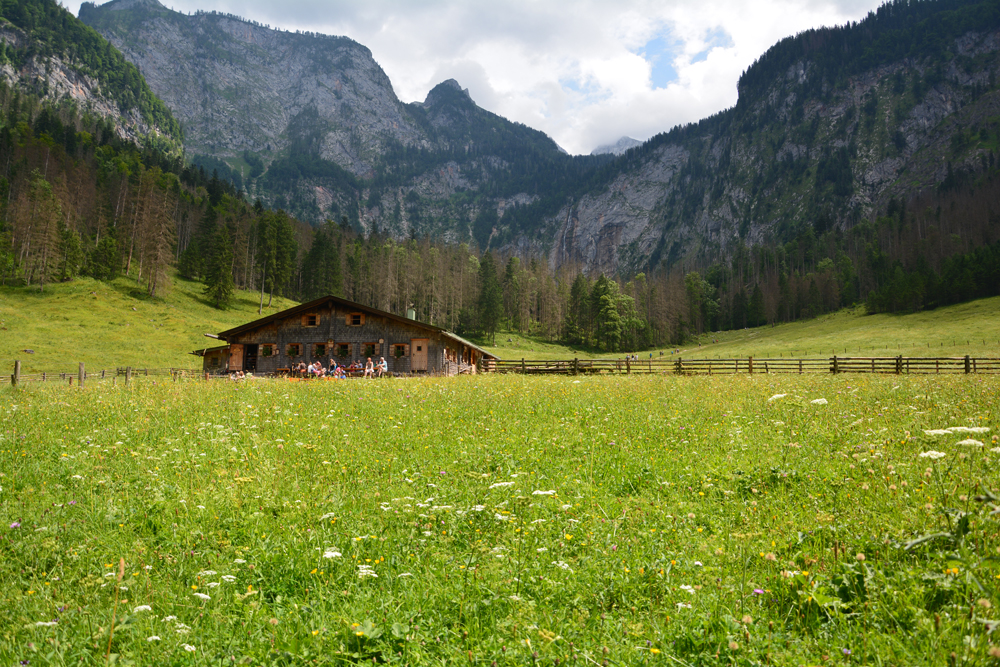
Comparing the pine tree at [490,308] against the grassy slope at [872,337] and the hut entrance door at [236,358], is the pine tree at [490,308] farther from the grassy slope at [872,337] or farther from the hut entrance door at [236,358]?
the hut entrance door at [236,358]

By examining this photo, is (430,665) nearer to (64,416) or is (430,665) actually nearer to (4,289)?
(64,416)

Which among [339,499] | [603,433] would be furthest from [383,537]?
[603,433]

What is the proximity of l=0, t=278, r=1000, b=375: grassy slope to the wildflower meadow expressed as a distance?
49805mm

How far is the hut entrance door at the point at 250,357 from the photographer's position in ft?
131

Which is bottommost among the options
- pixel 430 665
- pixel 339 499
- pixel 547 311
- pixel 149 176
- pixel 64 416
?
pixel 430 665

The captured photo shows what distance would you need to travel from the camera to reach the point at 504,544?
5.45 metres

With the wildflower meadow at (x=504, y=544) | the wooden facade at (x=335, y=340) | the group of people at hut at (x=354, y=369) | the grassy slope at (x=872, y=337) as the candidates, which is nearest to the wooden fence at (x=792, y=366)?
the wooden facade at (x=335, y=340)

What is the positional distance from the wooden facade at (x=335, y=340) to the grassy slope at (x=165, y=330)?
59.3 feet

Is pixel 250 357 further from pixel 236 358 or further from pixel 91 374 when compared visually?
pixel 91 374

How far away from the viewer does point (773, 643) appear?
3.62 m

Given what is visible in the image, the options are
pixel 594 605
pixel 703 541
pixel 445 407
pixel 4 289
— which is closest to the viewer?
pixel 594 605

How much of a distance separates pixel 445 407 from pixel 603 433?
17.0 ft

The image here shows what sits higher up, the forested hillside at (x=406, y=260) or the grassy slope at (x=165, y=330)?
the forested hillside at (x=406, y=260)

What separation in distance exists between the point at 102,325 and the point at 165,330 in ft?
20.4
